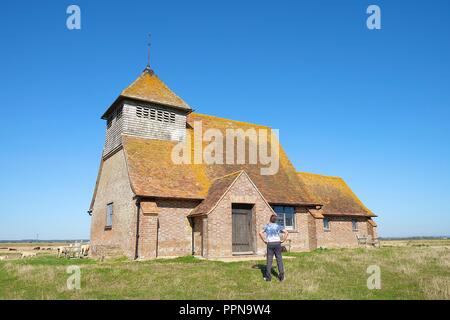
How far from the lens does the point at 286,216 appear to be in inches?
912

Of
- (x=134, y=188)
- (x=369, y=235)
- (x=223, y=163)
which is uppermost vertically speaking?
(x=223, y=163)

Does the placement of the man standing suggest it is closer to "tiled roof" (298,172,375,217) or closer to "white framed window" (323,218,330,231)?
"tiled roof" (298,172,375,217)

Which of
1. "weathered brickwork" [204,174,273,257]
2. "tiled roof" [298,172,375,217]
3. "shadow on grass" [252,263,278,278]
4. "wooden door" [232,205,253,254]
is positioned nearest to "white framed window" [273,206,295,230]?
"weathered brickwork" [204,174,273,257]

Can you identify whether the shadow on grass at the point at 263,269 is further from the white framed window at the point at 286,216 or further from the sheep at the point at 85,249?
the sheep at the point at 85,249

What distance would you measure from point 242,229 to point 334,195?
1454cm

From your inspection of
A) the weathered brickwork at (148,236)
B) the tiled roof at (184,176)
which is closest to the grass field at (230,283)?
the weathered brickwork at (148,236)

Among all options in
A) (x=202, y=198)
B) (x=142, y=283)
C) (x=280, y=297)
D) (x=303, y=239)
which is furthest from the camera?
(x=303, y=239)

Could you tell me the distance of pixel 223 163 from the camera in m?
24.0

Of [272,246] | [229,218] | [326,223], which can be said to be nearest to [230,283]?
[272,246]

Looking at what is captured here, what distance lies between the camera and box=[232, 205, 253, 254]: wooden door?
19.2 meters

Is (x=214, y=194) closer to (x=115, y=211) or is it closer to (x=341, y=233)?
(x=115, y=211)
